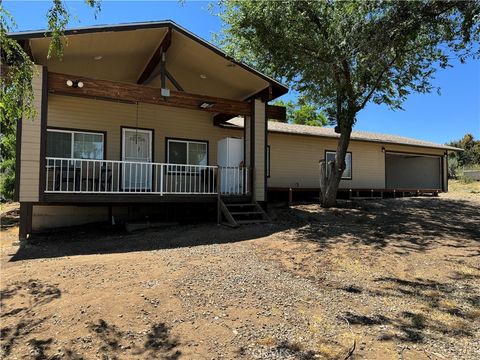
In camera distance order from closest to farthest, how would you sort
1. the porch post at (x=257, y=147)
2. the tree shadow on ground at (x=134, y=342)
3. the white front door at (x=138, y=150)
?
the tree shadow on ground at (x=134, y=342)
the porch post at (x=257, y=147)
the white front door at (x=138, y=150)

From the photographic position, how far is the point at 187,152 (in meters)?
13.3

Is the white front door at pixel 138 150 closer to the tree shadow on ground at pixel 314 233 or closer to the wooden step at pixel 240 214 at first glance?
the tree shadow on ground at pixel 314 233

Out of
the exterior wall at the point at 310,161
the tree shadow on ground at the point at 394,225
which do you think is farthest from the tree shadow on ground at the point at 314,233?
the exterior wall at the point at 310,161

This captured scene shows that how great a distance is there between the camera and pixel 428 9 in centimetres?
956

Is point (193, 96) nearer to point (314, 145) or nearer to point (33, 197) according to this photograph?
point (33, 197)

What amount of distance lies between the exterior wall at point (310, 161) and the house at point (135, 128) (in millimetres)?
2833

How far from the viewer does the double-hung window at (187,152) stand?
13039mm

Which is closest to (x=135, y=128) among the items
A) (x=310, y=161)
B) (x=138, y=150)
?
(x=138, y=150)

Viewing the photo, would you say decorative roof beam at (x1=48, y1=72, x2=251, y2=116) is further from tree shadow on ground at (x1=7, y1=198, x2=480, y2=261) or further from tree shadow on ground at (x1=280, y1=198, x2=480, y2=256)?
tree shadow on ground at (x1=280, y1=198, x2=480, y2=256)

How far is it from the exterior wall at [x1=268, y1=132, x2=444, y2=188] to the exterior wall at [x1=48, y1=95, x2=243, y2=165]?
9.50 ft

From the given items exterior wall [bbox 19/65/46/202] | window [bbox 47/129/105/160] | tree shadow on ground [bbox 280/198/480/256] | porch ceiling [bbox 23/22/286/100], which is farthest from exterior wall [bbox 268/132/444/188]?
exterior wall [bbox 19/65/46/202]

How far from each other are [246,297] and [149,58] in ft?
29.3

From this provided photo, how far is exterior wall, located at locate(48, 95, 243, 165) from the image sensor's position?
37.6 ft

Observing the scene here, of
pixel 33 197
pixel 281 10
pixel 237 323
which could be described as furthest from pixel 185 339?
pixel 281 10
